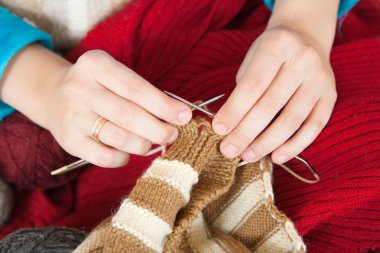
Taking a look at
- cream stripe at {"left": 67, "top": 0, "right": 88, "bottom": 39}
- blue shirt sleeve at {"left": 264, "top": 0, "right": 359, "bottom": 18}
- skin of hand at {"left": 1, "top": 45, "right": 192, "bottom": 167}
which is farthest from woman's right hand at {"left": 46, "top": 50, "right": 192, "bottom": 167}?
blue shirt sleeve at {"left": 264, "top": 0, "right": 359, "bottom": 18}

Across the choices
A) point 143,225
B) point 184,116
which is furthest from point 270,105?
point 143,225

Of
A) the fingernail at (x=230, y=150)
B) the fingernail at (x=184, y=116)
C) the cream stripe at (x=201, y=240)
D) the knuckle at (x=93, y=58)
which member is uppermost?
the knuckle at (x=93, y=58)

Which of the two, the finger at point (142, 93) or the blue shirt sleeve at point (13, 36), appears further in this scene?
the blue shirt sleeve at point (13, 36)

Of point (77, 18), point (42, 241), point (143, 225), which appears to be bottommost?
point (42, 241)

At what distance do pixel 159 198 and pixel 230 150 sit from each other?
0.36ft

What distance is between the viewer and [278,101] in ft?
1.78

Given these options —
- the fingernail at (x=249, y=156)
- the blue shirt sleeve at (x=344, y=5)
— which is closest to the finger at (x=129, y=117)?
the fingernail at (x=249, y=156)

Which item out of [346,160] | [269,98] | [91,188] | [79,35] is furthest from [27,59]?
[346,160]

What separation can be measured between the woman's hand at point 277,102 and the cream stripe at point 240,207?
45mm

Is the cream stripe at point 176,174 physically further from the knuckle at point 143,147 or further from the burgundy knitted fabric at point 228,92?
the burgundy knitted fabric at point 228,92

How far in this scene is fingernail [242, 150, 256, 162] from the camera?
554 mm

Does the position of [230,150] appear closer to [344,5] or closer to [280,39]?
[280,39]

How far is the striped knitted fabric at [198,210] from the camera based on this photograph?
1.64 ft

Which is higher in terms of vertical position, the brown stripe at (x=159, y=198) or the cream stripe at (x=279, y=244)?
the brown stripe at (x=159, y=198)
